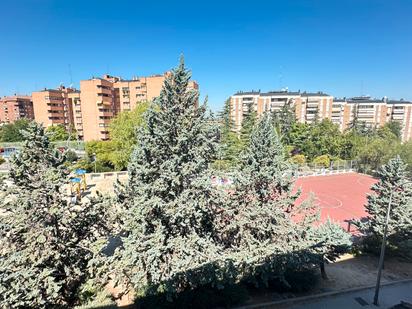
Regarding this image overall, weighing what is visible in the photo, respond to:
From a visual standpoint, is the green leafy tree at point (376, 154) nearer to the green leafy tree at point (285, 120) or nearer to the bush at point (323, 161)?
the bush at point (323, 161)

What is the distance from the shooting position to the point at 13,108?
83312mm

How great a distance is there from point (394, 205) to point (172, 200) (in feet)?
41.3

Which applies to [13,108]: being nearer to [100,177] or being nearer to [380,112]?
[100,177]

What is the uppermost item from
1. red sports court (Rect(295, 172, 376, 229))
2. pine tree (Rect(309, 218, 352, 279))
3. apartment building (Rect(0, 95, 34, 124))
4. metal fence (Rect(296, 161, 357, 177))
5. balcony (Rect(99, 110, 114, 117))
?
apartment building (Rect(0, 95, 34, 124))

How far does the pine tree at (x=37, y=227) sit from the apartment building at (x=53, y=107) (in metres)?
58.3

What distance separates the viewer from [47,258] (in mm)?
7352

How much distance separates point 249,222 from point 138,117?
21.5 m

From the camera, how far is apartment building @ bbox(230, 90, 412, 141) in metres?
65.2

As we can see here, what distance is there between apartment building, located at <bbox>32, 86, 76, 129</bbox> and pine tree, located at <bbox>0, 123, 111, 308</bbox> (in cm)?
5827

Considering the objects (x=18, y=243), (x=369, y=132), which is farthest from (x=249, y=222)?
(x=369, y=132)

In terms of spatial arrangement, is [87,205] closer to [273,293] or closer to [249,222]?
[249,222]

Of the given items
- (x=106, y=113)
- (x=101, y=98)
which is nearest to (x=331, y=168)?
(x=106, y=113)

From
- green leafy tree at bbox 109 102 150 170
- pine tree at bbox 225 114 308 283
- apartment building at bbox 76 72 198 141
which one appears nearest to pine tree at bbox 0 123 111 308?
pine tree at bbox 225 114 308 283

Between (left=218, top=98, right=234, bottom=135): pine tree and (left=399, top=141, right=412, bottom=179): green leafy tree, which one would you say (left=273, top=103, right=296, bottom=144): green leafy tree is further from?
(left=399, top=141, right=412, bottom=179): green leafy tree
